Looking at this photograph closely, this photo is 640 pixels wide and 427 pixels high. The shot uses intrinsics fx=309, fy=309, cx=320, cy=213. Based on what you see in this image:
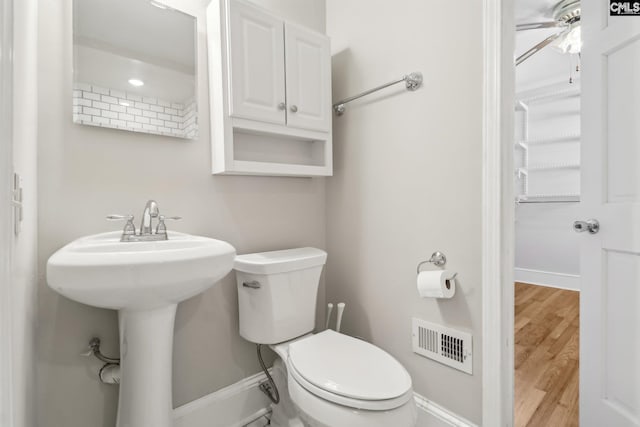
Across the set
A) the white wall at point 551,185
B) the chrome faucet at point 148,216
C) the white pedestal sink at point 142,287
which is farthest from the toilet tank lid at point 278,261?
the white wall at point 551,185

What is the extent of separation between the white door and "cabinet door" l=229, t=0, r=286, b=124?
1.24 m

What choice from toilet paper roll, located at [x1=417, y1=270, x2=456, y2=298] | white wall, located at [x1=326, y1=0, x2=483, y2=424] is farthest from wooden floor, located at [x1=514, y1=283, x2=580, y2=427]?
toilet paper roll, located at [x1=417, y1=270, x2=456, y2=298]

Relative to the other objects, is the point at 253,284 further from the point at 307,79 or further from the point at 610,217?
the point at 610,217

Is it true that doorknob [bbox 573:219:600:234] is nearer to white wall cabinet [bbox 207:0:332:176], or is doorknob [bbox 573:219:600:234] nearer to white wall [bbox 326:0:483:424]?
white wall [bbox 326:0:483:424]

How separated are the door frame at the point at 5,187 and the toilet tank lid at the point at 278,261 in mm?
913

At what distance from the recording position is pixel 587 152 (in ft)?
3.83

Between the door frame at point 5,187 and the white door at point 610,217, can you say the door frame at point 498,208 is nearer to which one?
the white door at point 610,217

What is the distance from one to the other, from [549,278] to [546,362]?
7.10ft

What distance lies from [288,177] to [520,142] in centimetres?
327

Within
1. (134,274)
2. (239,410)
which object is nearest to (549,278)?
(239,410)

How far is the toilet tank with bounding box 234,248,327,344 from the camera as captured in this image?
1.36m

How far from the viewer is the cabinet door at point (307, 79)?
4.94ft

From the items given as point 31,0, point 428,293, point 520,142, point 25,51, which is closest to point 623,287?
point 428,293

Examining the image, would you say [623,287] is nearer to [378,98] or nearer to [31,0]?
[378,98]
